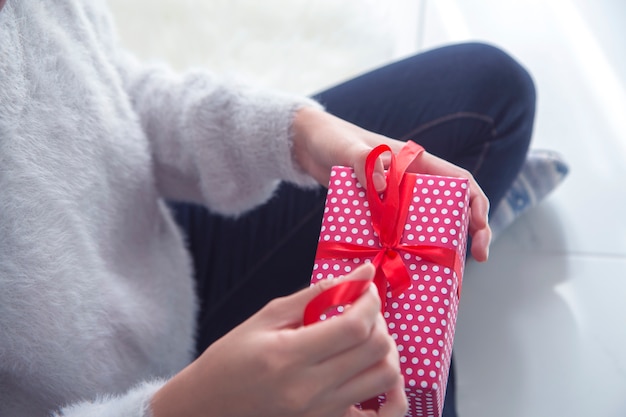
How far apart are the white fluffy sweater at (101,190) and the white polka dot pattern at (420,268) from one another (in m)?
0.15

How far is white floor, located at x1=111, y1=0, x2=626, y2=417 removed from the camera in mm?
880

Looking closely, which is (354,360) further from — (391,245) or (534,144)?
(534,144)

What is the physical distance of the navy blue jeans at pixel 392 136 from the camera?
815mm

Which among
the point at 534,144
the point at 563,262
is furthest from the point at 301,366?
the point at 534,144

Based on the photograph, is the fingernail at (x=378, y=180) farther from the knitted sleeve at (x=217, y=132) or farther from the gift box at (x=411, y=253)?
the knitted sleeve at (x=217, y=132)

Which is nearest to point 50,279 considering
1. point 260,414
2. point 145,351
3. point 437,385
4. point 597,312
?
point 145,351

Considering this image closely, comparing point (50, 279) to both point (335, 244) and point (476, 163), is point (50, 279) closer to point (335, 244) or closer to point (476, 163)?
point (335, 244)

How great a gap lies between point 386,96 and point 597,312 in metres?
0.46

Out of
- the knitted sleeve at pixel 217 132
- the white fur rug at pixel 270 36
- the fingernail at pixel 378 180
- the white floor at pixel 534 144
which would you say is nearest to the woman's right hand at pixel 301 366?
the fingernail at pixel 378 180

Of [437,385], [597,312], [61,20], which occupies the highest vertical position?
[61,20]

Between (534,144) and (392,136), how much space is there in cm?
48

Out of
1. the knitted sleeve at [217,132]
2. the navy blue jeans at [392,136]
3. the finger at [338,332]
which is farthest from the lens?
the navy blue jeans at [392,136]

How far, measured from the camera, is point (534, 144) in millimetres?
1181

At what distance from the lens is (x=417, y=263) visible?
1.80ft
